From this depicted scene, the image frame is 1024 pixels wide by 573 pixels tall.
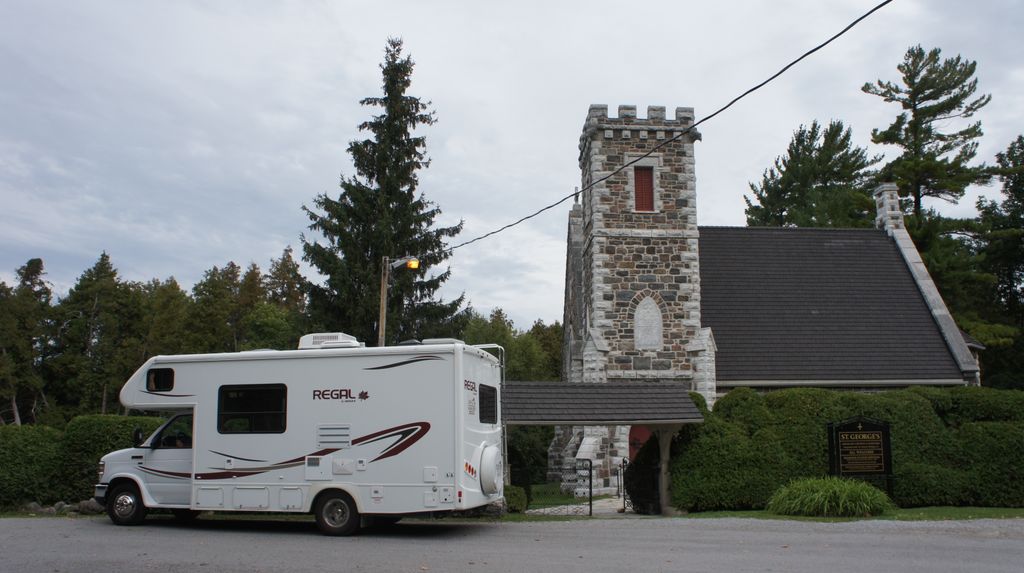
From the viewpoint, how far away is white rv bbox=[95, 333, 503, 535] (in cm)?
1129

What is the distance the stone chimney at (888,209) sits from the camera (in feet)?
89.0

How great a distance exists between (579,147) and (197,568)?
18104 millimetres

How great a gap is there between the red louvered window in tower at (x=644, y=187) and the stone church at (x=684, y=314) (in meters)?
0.03

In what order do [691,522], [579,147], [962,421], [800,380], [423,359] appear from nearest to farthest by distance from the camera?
[423,359] → [691,522] → [962,421] → [800,380] → [579,147]

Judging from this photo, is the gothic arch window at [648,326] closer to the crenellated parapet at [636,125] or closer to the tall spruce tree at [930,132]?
the crenellated parapet at [636,125]

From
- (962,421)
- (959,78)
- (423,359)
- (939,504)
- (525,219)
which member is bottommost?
(939,504)

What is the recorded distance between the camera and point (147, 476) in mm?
12406

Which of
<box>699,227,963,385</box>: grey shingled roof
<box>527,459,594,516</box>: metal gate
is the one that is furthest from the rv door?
<box>699,227,963,385</box>: grey shingled roof

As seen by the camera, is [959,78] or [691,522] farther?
[959,78]

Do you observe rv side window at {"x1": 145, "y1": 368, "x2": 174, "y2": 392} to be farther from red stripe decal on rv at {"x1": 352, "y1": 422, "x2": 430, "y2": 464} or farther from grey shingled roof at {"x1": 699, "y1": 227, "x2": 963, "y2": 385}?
grey shingled roof at {"x1": 699, "y1": 227, "x2": 963, "y2": 385}

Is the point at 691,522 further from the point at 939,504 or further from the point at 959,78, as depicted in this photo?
the point at 959,78

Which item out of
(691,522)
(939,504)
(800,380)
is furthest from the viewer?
(800,380)

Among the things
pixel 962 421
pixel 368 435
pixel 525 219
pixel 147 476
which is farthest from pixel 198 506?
pixel 962 421

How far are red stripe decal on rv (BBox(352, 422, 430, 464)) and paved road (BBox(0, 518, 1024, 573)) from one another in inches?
47.0
